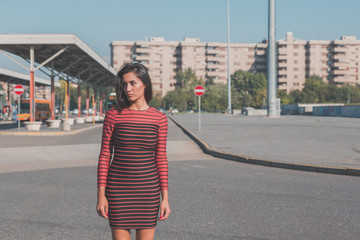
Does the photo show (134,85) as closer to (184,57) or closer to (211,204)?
(211,204)

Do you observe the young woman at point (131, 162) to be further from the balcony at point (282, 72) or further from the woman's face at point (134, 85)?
the balcony at point (282, 72)

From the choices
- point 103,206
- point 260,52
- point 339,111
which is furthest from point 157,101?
point 103,206

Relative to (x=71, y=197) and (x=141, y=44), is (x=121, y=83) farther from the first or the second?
(x=141, y=44)

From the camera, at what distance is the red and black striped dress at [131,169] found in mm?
2570

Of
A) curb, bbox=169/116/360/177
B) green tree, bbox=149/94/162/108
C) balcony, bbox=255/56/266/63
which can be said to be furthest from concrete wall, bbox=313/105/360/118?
balcony, bbox=255/56/266/63

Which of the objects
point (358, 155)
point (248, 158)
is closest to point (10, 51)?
point (248, 158)

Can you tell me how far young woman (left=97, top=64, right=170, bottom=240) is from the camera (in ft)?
8.44

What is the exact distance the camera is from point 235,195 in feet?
21.5

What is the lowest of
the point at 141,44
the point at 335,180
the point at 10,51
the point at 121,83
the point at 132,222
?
the point at 335,180

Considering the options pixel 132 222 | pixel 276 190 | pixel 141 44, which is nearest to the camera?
pixel 132 222

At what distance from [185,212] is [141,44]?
131829 mm

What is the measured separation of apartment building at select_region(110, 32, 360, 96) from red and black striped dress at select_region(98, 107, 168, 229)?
130716mm

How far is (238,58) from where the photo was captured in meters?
140

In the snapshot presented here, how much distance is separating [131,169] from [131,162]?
0.14ft
